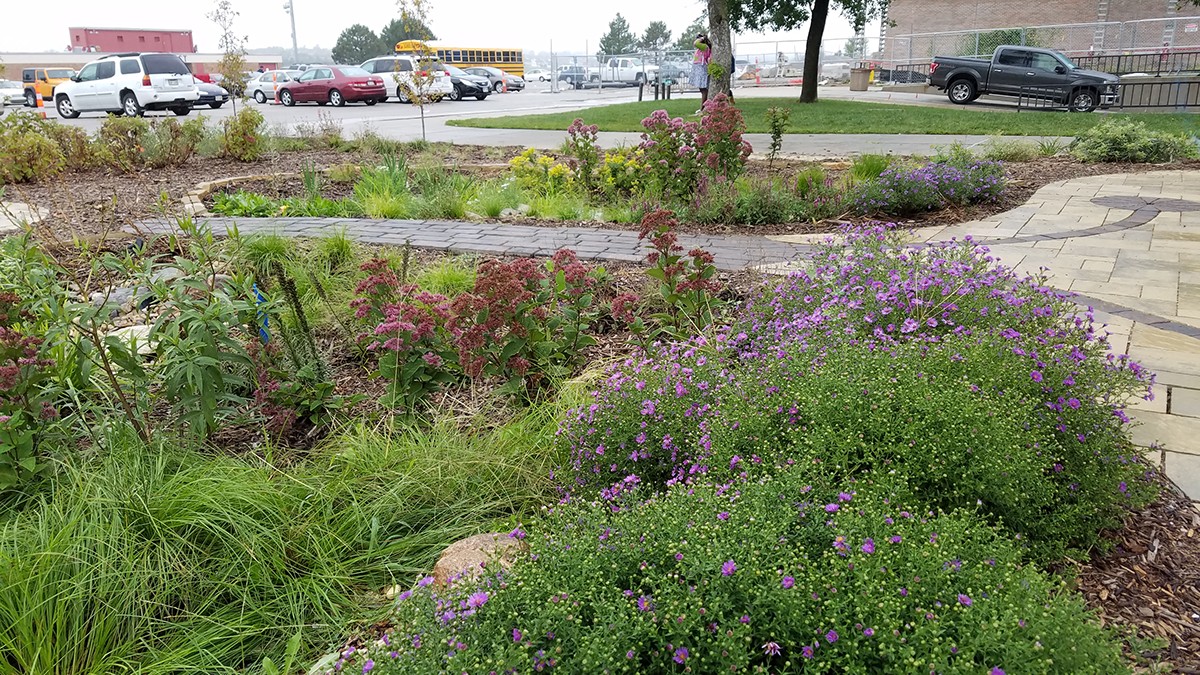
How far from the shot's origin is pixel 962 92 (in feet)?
67.9

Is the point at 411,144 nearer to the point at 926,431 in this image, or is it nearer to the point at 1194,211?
the point at 1194,211

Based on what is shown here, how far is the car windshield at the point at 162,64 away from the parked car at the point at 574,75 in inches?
846

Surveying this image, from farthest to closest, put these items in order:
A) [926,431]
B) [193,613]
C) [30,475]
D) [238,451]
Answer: [238,451], [30,475], [193,613], [926,431]

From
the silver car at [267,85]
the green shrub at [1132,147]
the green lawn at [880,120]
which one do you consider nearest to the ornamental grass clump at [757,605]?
the green shrub at [1132,147]

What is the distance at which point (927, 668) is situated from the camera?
133cm

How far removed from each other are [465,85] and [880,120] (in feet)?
61.2

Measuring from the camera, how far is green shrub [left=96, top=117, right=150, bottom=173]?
1003 cm

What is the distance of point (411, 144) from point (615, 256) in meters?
7.80

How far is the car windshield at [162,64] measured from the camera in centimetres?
2214

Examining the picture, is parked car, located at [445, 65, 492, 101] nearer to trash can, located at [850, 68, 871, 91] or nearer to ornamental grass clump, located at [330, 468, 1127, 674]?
trash can, located at [850, 68, 871, 91]

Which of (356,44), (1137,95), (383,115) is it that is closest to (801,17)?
(1137,95)

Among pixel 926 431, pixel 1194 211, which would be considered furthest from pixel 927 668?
pixel 1194 211

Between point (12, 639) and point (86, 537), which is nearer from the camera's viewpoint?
point (12, 639)

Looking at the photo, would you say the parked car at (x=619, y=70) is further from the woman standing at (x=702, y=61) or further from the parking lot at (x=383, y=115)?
the woman standing at (x=702, y=61)
